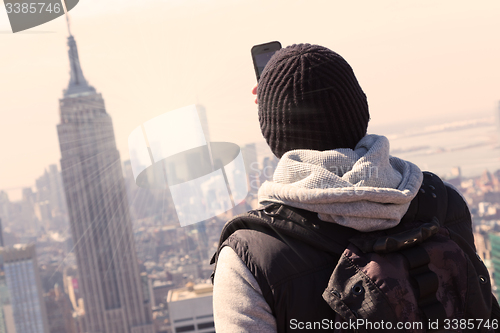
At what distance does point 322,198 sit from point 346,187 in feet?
0.09

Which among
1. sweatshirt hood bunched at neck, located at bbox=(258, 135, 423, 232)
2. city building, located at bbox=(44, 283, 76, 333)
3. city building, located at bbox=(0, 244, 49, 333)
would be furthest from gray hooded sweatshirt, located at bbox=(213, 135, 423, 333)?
city building, located at bbox=(0, 244, 49, 333)

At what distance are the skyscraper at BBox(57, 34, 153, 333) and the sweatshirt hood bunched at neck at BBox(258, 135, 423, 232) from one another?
72.4 feet

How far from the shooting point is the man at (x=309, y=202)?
40 centimetres

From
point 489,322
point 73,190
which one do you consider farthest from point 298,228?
point 73,190

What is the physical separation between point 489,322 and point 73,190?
2478 cm

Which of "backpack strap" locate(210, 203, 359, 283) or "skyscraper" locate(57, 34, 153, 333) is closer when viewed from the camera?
"backpack strap" locate(210, 203, 359, 283)

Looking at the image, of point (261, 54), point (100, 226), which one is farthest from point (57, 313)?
point (261, 54)

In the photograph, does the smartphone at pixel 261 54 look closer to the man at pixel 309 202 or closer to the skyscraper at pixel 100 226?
the man at pixel 309 202

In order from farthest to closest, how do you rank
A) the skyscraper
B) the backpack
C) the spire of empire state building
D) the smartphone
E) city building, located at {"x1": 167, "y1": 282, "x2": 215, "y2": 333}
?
the skyscraper
the spire of empire state building
city building, located at {"x1": 167, "y1": 282, "x2": 215, "y2": 333}
the smartphone
the backpack

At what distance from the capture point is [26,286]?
18.7 metres

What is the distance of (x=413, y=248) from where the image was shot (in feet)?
1.37

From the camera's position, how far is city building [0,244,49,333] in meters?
18.7

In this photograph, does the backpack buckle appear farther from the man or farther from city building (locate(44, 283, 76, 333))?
city building (locate(44, 283, 76, 333))

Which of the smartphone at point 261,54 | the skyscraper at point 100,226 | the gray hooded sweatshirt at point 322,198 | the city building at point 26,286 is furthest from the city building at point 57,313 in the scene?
the gray hooded sweatshirt at point 322,198
